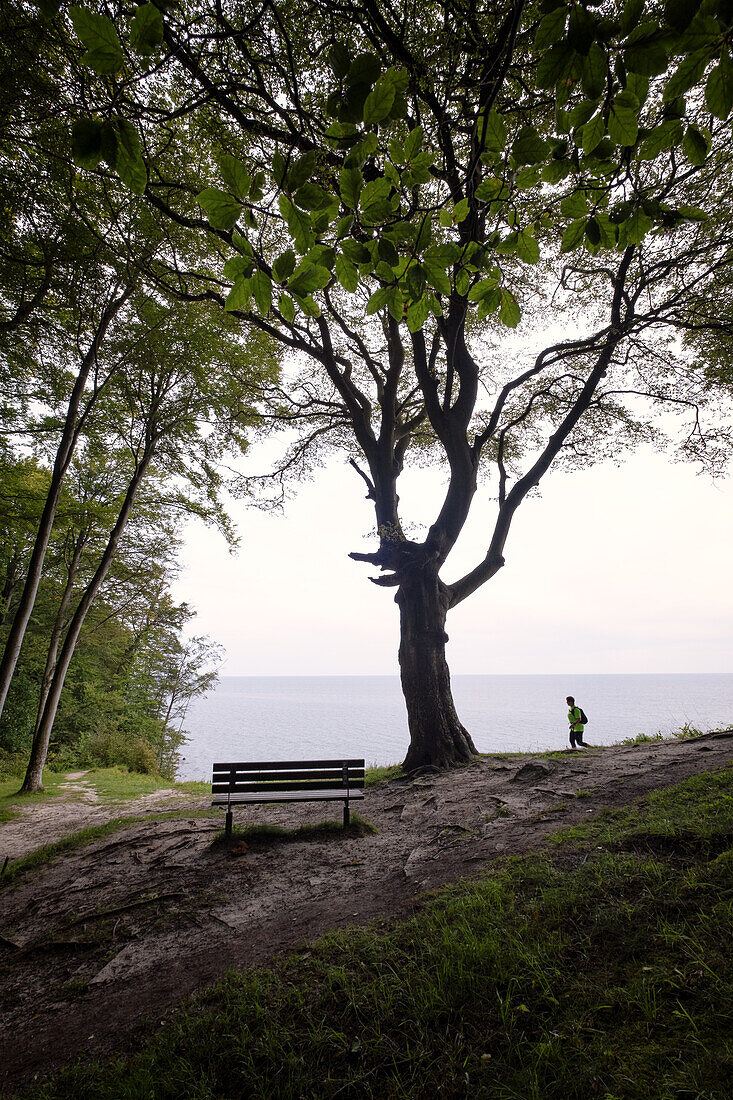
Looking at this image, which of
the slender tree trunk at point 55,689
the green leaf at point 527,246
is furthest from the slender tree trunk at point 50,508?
the green leaf at point 527,246

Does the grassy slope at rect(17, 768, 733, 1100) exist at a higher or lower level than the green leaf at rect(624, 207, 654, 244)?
lower

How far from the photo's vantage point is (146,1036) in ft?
7.59

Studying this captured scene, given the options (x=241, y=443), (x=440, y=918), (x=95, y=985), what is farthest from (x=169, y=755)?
(x=440, y=918)

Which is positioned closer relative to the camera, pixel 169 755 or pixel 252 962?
pixel 252 962

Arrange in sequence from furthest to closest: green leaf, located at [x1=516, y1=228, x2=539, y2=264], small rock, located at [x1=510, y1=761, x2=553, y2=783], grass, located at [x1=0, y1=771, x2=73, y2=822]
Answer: grass, located at [x1=0, y1=771, x2=73, y2=822] → small rock, located at [x1=510, y1=761, x2=553, y2=783] → green leaf, located at [x1=516, y1=228, x2=539, y2=264]

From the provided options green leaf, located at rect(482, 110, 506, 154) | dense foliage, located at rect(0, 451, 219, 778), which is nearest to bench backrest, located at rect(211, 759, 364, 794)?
green leaf, located at rect(482, 110, 506, 154)

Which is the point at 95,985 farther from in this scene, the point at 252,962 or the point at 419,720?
the point at 419,720

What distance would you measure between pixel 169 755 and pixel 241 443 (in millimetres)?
17595

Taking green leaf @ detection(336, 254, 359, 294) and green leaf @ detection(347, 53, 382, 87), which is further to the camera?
green leaf @ detection(336, 254, 359, 294)

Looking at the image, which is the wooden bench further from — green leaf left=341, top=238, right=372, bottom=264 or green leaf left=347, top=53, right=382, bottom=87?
green leaf left=347, top=53, right=382, bottom=87

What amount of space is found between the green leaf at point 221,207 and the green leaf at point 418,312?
74 cm

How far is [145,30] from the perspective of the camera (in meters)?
1.02

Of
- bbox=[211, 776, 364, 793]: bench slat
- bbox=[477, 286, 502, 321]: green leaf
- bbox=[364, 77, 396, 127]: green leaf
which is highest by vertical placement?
bbox=[364, 77, 396, 127]: green leaf

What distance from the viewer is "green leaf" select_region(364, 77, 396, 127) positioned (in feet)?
3.84
